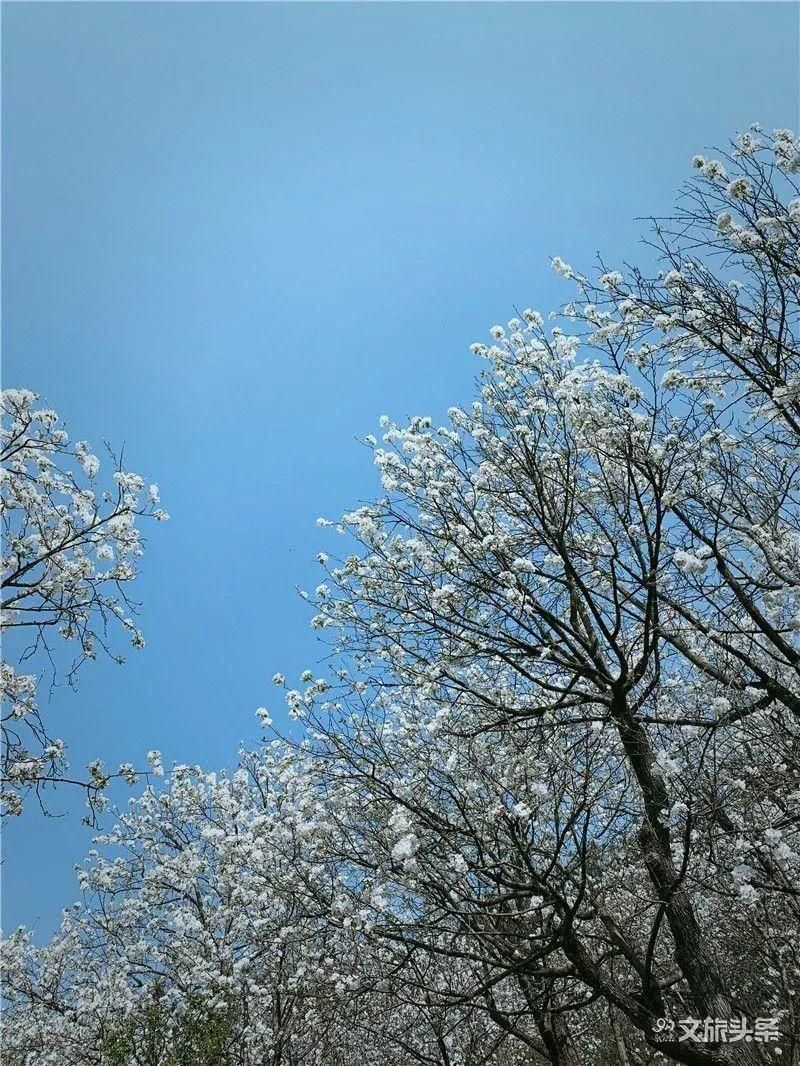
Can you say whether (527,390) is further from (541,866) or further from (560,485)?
(541,866)

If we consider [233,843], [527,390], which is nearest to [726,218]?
[527,390]

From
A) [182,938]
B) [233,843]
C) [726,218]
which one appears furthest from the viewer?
[182,938]

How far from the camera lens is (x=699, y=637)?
711 cm

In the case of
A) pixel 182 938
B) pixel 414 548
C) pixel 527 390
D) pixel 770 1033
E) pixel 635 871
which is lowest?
pixel 770 1033

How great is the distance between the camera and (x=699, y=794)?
5801 mm

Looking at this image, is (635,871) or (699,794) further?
(635,871)

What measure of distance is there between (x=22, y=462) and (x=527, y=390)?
486 cm

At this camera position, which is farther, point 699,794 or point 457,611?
point 457,611

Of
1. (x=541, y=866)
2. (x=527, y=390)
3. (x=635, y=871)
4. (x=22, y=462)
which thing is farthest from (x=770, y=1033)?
(x=22, y=462)

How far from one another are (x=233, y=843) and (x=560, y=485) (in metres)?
6.52

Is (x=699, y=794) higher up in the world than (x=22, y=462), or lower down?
lower down

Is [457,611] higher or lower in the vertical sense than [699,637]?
higher

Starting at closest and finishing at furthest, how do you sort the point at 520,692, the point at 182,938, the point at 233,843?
the point at 520,692 < the point at 233,843 < the point at 182,938

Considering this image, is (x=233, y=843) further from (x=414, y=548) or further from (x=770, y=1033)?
(x=770, y=1033)
